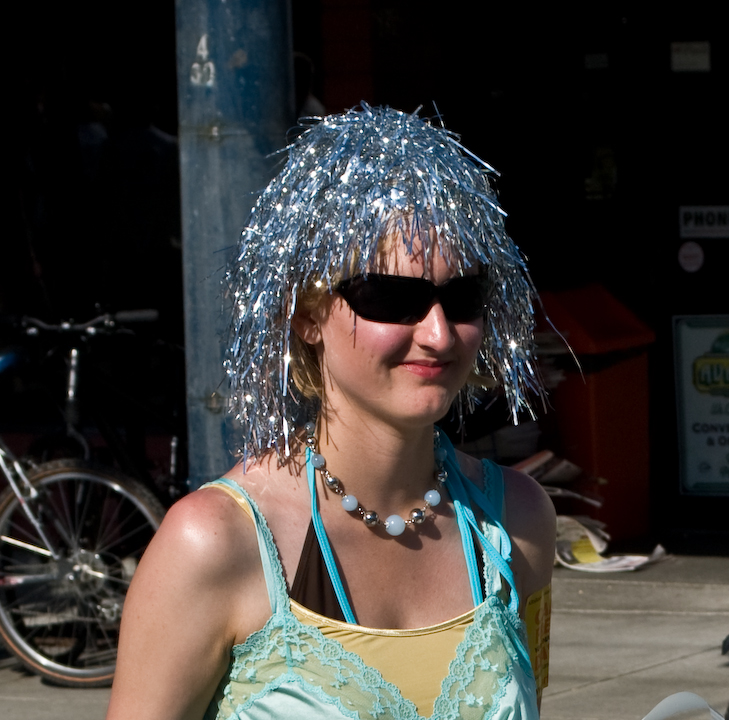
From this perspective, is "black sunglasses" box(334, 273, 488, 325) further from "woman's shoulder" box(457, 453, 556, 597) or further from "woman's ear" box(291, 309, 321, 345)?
"woman's shoulder" box(457, 453, 556, 597)

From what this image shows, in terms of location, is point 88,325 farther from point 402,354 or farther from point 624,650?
point 402,354

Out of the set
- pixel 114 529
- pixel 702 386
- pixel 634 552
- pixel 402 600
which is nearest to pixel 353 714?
pixel 402 600

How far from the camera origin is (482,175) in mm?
2143

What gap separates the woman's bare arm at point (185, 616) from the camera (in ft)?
6.11

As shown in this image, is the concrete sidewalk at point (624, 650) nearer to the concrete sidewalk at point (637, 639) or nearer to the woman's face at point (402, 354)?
the concrete sidewalk at point (637, 639)

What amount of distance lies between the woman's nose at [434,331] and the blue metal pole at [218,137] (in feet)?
3.49

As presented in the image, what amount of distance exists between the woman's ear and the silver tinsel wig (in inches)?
1.0

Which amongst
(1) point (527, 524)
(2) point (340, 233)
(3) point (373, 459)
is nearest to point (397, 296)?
(2) point (340, 233)

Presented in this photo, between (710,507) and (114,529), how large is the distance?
3.54m

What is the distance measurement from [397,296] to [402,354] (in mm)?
91

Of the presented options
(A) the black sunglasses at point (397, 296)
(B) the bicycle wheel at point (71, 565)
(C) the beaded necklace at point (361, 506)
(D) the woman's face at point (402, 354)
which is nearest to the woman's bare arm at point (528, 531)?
(C) the beaded necklace at point (361, 506)

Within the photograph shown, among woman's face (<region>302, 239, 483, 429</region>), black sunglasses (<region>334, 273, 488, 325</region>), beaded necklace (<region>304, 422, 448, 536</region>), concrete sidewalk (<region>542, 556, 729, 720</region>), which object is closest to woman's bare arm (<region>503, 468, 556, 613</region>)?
beaded necklace (<region>304, 422, 448, 536</region>)

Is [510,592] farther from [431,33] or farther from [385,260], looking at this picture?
[431,33]

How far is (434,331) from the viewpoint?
1.98 metres
